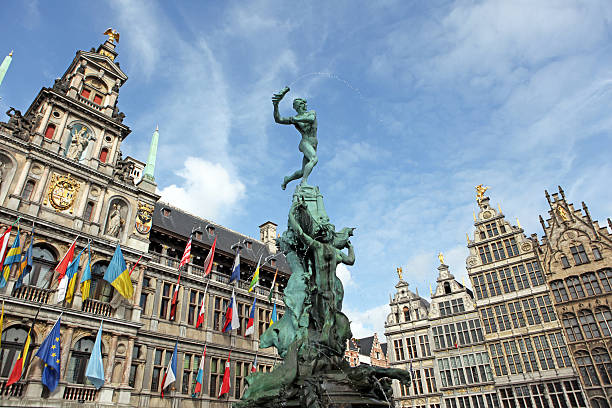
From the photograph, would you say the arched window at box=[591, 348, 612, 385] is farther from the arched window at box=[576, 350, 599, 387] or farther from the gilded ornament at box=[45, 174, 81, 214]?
the gilded ornament at box=[45, 174, 81, 214]

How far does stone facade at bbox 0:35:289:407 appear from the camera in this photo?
19156 millimetres

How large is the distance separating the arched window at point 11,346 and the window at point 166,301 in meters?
7.40

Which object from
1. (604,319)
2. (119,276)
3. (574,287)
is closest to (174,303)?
(119,276)

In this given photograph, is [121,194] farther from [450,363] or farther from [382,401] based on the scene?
[450,363]

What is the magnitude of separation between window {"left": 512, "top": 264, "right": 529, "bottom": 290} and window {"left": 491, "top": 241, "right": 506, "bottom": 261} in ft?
4.90

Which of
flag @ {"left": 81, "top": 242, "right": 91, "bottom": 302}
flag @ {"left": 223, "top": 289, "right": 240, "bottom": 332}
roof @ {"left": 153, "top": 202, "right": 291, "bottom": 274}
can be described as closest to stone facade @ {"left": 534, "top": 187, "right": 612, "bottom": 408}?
roof @ {"left": 153, "top": 202, "right": 291, "bottom": 274}

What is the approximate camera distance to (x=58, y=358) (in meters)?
18.1

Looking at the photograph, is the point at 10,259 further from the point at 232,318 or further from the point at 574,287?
the point at 574,287

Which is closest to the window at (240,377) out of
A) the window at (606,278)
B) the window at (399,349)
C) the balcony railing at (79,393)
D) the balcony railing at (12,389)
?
the balcony railing at (79,393)

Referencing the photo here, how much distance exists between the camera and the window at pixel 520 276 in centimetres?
3247

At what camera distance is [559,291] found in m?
30.7

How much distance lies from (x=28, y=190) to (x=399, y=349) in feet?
107

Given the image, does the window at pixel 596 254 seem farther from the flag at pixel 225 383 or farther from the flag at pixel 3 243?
the flag at pixel 3 243

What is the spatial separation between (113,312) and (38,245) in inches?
206
